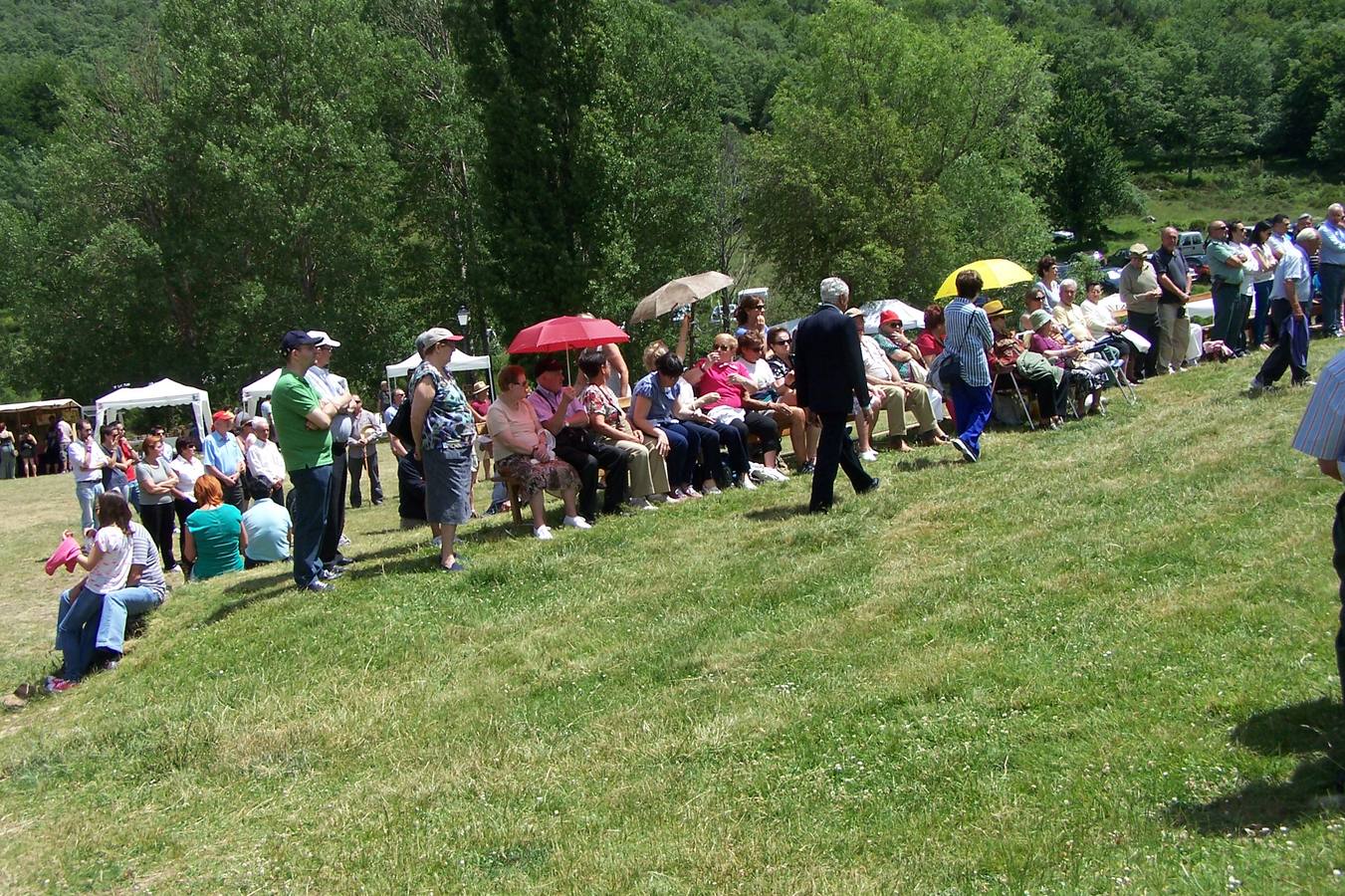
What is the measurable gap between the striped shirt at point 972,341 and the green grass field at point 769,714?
140cm

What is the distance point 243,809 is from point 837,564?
3.93m

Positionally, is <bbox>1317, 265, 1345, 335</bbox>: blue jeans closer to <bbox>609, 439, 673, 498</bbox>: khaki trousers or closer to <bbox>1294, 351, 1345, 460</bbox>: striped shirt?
<bbox>609, 439, 673, 498</bbox>: khaki trousers

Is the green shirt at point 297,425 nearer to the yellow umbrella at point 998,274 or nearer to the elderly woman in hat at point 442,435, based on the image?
the elderly woman in hat at point 442,435

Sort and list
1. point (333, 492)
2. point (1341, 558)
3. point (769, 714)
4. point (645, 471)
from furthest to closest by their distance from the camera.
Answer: point (645, 471) → point (333, 492) → point (769, 714) → point (1341, 558)

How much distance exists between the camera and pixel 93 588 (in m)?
8.44

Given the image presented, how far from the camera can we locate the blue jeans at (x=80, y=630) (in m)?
8.31

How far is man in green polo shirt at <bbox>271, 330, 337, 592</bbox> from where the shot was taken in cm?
812

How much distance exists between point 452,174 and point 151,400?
55.0 ft

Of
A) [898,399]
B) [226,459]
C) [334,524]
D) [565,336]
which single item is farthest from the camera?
[226,459]

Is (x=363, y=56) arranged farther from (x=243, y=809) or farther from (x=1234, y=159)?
(x=1234, y=159)

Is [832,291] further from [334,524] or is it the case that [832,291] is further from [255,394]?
[255,394]

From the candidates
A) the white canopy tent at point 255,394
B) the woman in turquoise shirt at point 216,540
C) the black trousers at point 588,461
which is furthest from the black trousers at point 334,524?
the white canopy tent at point 255,394

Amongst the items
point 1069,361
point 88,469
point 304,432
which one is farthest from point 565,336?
point 88,469

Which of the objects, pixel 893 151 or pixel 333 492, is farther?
pixel 893 151
